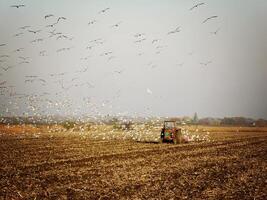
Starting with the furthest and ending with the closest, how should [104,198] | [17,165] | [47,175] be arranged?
[17,165], [47,175], [104,198]

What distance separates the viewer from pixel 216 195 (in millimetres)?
10766

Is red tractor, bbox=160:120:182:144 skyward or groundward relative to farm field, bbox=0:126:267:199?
skyward

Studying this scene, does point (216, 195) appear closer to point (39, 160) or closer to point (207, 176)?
point (207, 176)

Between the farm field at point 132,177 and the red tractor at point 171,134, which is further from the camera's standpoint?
the red tractor at point 171,134

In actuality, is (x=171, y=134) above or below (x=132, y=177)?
above

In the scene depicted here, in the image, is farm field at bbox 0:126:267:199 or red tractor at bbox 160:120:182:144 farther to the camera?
red tractor at bbox 160:120:182:144

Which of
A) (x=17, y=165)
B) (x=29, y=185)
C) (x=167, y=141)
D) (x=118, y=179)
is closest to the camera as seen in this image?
(x=29, y=185)

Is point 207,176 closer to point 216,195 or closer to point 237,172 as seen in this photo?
point 237,172

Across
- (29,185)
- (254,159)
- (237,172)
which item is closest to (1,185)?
(29,185)

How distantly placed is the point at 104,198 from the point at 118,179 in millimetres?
2922

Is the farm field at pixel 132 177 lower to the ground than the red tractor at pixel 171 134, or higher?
lower

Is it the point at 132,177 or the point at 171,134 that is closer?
the point at 132,177

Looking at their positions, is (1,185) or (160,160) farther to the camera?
(160,160)

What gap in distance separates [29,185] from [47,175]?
1.90 metres
